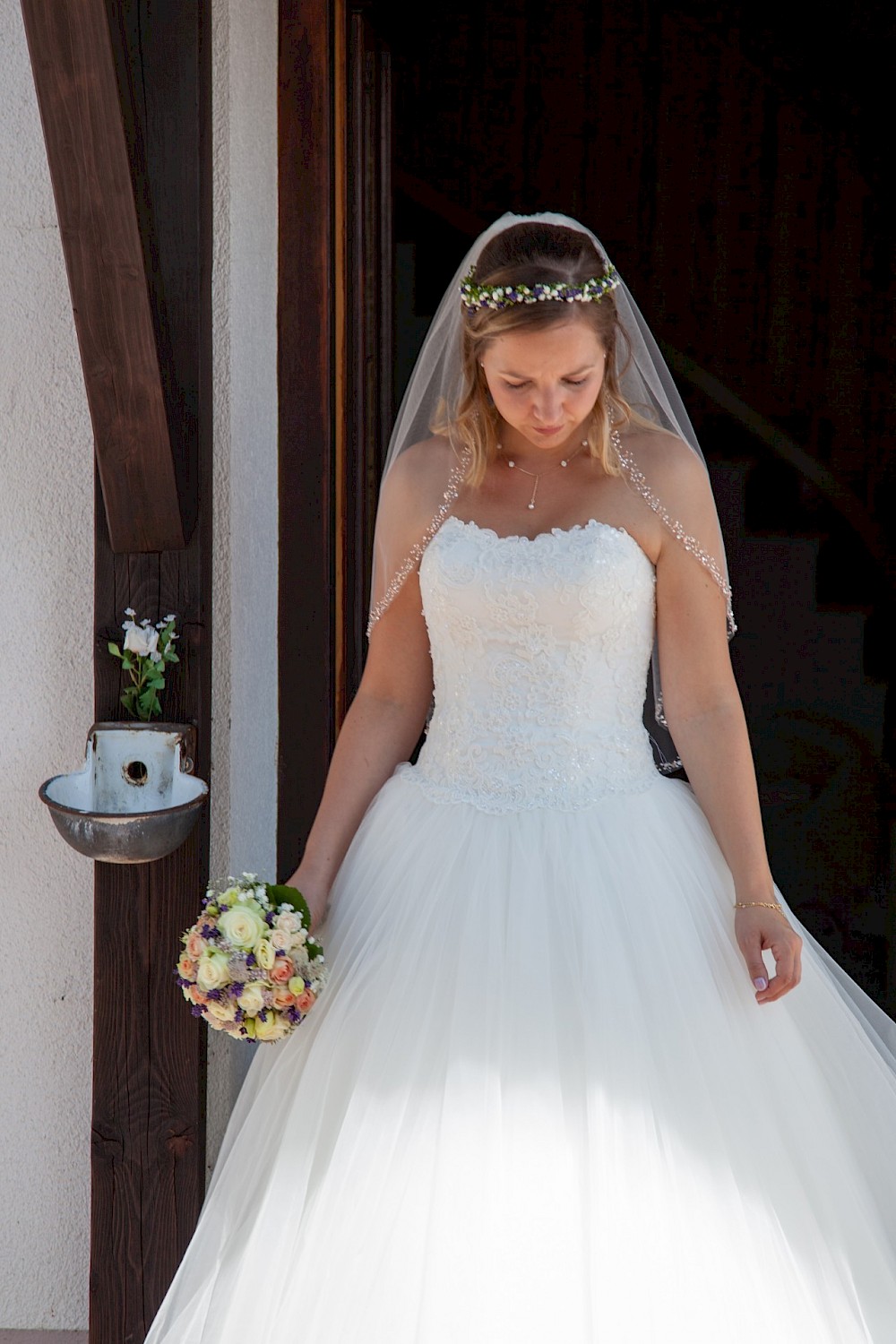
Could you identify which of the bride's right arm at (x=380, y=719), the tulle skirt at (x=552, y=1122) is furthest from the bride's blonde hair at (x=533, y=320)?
the tulle skirt at (x=552, y=1122)

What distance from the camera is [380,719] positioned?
196cm

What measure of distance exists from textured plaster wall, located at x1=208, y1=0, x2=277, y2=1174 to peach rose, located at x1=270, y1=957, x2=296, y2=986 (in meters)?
0.61

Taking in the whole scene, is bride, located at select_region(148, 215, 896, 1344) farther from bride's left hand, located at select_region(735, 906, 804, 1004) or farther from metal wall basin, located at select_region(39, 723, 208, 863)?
metal wall basin, located at select_region(39, 723, 208, 863)

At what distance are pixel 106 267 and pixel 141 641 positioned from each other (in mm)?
573

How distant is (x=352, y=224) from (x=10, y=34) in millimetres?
679

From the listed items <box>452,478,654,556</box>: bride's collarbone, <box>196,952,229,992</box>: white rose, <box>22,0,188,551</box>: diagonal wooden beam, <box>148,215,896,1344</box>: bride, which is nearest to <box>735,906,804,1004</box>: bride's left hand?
<box>148,215,896,1344</box>: bride

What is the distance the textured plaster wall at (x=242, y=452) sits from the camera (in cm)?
209

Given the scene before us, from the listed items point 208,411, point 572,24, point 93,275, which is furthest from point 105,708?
point 572,24

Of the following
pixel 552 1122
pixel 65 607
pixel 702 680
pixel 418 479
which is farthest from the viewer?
pixel 65 607

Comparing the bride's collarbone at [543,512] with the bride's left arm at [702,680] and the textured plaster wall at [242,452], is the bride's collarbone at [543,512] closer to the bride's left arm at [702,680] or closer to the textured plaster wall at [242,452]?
the bride's left arm at [702,680]

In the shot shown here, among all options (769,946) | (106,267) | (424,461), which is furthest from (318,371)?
(769,946)

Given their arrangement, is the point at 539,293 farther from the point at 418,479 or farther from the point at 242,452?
the point at 242,452

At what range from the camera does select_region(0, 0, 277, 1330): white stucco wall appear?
2.12 metres

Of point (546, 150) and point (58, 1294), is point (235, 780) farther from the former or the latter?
point (546, 150)
